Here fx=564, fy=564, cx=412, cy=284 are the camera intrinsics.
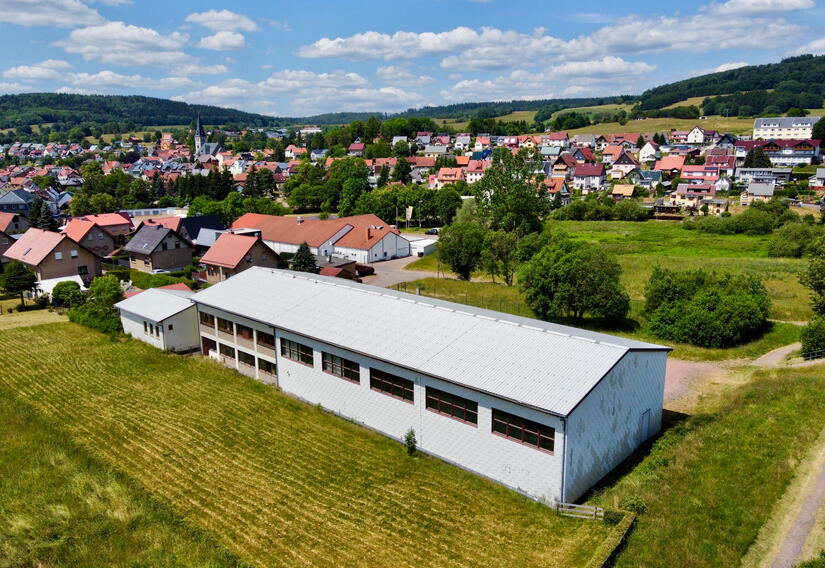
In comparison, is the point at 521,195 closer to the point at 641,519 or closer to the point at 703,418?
the point at 703,418

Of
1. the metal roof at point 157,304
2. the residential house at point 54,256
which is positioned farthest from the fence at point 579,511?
the residential house at point 54,256

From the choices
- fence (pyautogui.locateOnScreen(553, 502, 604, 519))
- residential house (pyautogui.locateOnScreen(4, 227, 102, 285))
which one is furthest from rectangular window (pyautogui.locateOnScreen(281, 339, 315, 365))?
residential house (pyautogui.locateOnScreen(4, 227, 102, 285))

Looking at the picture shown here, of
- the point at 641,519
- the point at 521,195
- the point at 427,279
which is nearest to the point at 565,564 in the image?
the point at 641,519

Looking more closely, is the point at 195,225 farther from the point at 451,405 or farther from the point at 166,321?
the point at 451,405

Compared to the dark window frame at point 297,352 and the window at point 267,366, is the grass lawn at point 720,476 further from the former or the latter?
the window at point 267,366

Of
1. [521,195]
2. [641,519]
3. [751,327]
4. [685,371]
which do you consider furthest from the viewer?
[521,195]

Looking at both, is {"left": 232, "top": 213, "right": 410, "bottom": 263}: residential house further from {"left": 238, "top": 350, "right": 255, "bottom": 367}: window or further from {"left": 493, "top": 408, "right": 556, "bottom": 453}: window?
{"left": 493, "top": 408, "right": 556, "bottom": 453}: window
